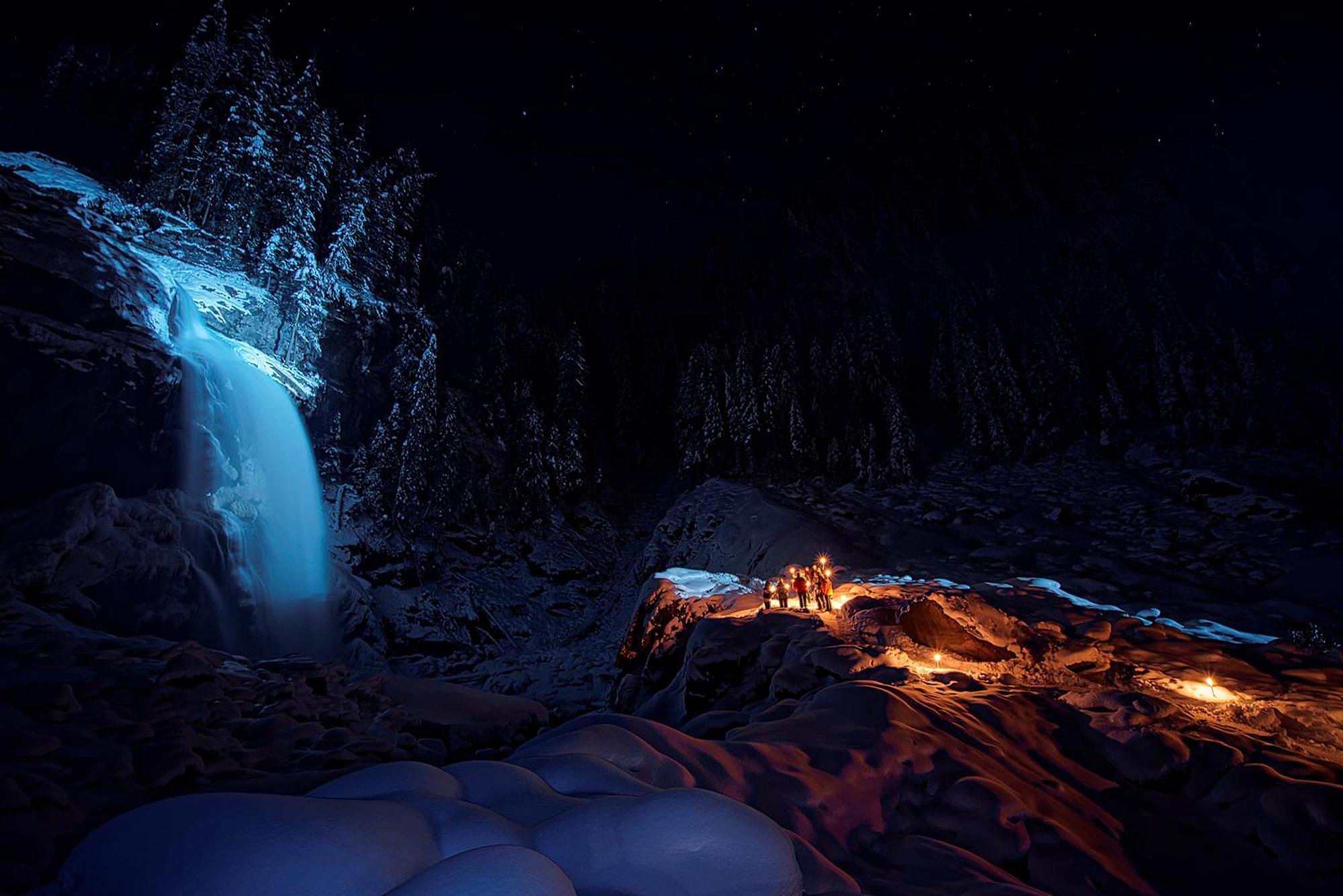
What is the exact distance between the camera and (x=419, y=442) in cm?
3319

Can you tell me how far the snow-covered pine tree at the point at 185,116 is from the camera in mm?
26734

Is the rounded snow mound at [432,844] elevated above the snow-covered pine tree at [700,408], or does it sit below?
below

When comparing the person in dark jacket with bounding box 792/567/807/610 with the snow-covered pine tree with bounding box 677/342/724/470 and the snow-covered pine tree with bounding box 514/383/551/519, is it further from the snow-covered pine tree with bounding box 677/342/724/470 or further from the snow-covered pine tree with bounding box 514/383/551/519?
the snow-covered pine tree with bounding box 677/342/724/470

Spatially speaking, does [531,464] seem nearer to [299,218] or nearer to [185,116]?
[299,218]

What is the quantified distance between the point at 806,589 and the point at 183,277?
33.7m

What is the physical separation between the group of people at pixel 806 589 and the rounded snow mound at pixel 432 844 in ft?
36.7

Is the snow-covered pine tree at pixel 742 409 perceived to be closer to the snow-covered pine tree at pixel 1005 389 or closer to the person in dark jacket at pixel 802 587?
the snow-covered pine tree at pixel 1005 389

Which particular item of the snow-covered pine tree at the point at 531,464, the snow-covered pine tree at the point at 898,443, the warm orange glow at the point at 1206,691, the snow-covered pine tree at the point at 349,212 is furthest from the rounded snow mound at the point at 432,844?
the snow-covered pine tree at the point at 349,212

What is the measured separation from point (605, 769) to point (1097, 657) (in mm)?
10620

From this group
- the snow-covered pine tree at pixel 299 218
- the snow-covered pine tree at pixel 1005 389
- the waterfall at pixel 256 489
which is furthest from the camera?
the snow-covered pine tree at pixel 1005 389

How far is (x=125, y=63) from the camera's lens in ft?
94.2

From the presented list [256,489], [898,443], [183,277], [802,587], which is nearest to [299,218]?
[183,277]

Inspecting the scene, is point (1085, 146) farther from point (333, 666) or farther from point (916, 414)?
point (333, 666)

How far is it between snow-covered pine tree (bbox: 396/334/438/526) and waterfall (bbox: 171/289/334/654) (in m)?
4.53
